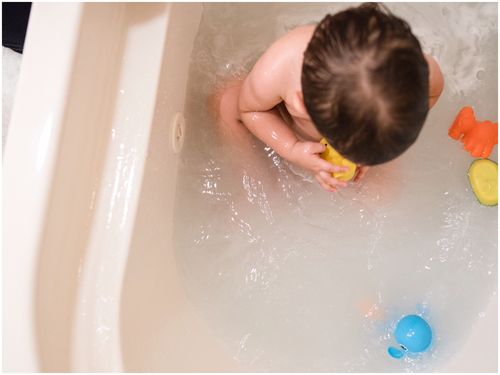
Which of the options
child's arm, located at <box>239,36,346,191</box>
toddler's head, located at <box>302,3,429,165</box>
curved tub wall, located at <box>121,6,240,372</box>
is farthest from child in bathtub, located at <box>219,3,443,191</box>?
curved tub wall, located at <box>121,6,240,372</box>

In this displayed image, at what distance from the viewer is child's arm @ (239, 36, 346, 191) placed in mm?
945

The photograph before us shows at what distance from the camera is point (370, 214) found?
117cm

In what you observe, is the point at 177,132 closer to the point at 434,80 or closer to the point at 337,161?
the point at 337,161

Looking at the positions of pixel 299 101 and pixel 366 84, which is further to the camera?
pixel 299 101

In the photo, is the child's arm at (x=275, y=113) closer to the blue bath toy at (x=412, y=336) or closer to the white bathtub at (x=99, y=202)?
the white bathtub at (x=99, y=202)

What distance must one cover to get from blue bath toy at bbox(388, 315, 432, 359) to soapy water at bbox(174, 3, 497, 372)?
22 millimetres

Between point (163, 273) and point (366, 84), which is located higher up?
point (366, 84)

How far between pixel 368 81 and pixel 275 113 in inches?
15.3

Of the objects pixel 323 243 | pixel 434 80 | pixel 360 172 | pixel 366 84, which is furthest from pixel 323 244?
pixel 366 84

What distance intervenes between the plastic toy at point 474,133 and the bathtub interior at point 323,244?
0.05m

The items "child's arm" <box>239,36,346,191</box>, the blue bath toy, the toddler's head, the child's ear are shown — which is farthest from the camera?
the blue bath toy

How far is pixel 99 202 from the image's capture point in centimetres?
90

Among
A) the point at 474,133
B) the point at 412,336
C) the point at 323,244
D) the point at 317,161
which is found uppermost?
the point at 474,133

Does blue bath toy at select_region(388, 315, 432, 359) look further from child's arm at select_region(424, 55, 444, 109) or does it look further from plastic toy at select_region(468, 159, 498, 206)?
child's arm at select_region(424, 55, 444, 109)
